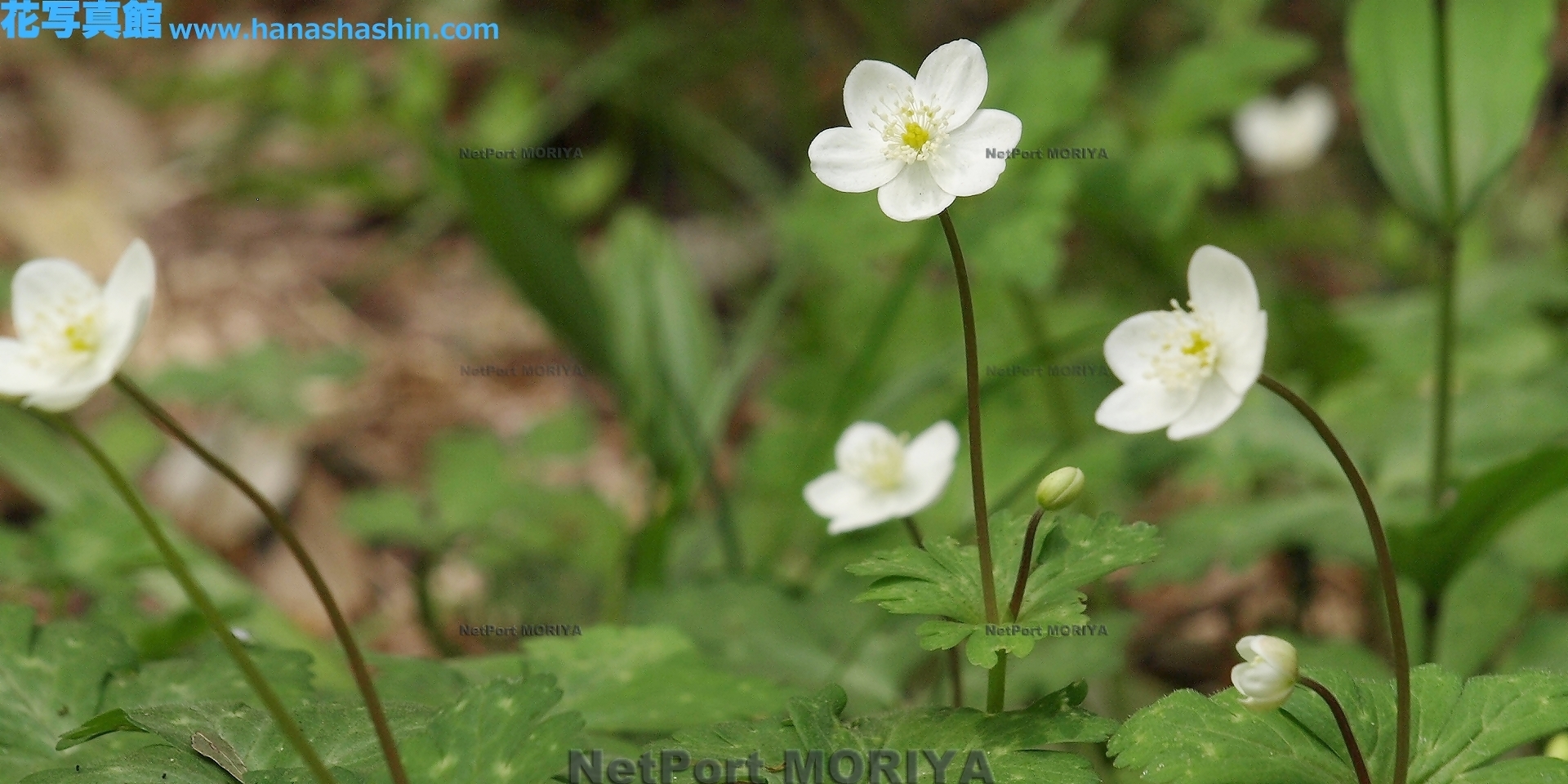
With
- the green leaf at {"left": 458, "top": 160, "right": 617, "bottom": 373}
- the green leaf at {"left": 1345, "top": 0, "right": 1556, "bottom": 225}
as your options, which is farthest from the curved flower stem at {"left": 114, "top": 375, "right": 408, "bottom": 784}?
the green leaf at {"left": 1345, "top": 0, "right": 1556, "bottom": 225}

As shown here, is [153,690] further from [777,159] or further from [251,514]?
[777,159]

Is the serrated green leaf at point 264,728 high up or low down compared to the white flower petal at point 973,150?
A: down

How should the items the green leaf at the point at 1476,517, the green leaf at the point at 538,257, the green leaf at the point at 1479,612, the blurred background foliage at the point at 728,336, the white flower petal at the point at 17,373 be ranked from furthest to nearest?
the green leaf at the point at 538,257 → the blurred background foliage at the point at 728,336 → the green leaf at the point at 1479,612 → the green leaf at the point at 1476,517 → the white flower petal at the point at 17,373

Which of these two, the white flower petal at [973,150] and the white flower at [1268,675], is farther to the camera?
the white flower petal at [973,150]

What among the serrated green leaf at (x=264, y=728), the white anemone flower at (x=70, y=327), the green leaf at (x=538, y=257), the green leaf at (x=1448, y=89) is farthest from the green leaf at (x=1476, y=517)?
the green leaf at (x=538, y=257)

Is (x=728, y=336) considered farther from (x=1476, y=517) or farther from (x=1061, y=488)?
(x=1061, y=488)

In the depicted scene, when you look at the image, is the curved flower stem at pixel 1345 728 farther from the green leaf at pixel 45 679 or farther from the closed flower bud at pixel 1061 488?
the green leaf at pixel 45 679
